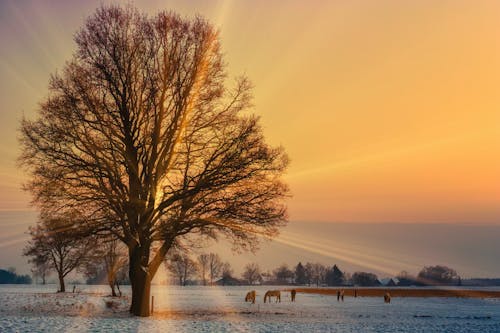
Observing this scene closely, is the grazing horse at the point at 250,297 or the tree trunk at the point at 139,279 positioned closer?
the tree trunk at the point at 139,279

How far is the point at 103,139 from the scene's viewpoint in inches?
953

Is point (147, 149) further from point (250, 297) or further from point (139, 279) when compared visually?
point (250, 297)

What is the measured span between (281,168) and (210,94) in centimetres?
553

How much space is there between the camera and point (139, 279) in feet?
81.7

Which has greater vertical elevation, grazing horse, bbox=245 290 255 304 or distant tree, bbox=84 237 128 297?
distant tree, bbox=84 237 128 297

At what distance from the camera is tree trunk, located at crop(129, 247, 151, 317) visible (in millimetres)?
24766

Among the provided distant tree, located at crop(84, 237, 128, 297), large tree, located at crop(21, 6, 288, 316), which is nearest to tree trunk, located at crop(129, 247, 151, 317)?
large tree, located at crop(21, 6, 288, 316)

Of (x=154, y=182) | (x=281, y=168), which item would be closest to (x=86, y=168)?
(x=154, y=182)

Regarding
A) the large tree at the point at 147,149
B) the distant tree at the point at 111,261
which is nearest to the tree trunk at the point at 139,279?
the large tree at the point at 147,149

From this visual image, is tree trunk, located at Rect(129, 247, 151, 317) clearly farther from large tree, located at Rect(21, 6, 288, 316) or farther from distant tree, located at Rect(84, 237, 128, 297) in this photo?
distant tree, located at Rect(84, 237, 128, 297)

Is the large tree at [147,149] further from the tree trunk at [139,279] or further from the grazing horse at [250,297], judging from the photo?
the grazing horse at [250,297]

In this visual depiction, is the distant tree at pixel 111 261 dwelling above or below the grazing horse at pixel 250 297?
above

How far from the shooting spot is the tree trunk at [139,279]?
2477 cm

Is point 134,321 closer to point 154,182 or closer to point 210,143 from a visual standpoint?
point 154,182
